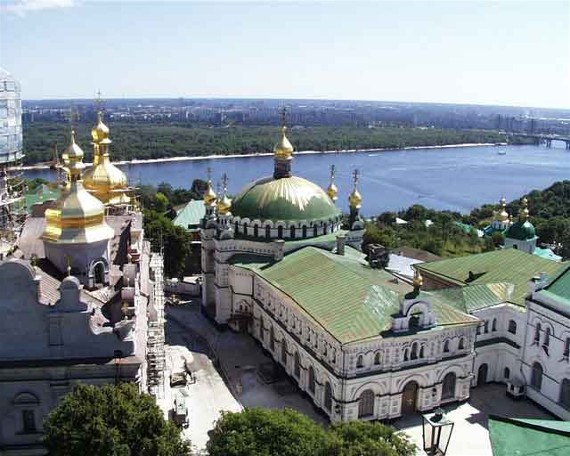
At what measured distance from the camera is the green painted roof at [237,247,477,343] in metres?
18.3

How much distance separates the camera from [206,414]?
63.9ft

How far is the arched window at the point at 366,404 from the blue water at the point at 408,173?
48026mm

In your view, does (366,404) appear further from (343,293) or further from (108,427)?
(108,427)

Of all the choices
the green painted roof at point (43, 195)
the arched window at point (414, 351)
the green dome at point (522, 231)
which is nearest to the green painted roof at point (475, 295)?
the arched window at point (414, 351)

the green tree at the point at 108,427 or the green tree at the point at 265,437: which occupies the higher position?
the green tree at the point at 108,427

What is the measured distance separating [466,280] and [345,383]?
24.8 feet

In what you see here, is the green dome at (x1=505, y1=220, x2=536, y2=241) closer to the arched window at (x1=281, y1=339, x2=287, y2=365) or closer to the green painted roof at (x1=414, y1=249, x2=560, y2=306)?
the green painted roof at (x1=414, y1=249, x2=560, y2=306)

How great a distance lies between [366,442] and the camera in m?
12.1

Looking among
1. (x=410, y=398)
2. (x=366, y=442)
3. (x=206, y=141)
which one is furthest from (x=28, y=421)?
(x=206, y=141)

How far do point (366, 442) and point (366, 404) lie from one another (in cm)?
652

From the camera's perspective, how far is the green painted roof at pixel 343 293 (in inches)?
719

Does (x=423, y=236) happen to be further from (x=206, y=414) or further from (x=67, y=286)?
(x=67, y=286)

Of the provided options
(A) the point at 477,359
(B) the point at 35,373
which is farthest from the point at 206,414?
(A) the point at 477,359

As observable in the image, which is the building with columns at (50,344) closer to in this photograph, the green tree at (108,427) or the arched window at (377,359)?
the green tree at (108,427)
